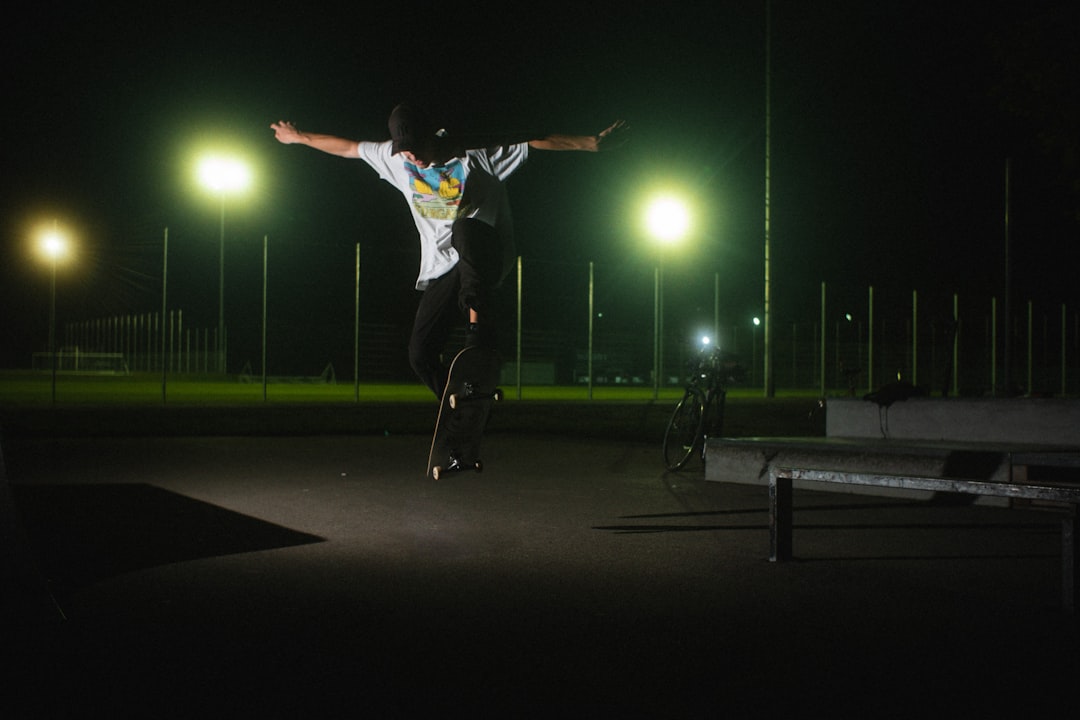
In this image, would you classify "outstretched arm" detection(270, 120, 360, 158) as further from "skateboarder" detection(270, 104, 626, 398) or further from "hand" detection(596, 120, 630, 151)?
"hand" detection(596, 120, 630, 151)

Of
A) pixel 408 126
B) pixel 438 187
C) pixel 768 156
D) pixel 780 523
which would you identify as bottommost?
pixel 780 523

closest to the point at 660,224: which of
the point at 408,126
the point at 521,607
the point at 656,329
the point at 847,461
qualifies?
the point at 656,329

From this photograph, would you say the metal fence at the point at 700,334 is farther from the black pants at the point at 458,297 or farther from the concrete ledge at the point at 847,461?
the black pants at the point at 458,297

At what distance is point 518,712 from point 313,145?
12.9ft

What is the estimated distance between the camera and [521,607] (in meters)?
4.38

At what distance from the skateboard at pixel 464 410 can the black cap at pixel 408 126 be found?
3.89 ft

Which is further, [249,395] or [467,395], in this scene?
[249,395]

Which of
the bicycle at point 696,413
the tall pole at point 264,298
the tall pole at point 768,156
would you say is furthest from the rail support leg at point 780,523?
the tall pole at point 264,298

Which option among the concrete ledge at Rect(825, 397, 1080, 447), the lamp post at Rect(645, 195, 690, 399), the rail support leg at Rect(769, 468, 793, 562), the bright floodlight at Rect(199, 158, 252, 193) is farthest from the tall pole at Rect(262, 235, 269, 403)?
the rail support leg at Rect(769, 468, 793, 562)

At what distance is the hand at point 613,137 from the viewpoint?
17.4ft

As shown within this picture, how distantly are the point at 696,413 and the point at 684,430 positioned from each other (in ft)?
1.08

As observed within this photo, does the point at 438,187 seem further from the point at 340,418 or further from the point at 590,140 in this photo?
the point at 340,418

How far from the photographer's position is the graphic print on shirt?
206 inches

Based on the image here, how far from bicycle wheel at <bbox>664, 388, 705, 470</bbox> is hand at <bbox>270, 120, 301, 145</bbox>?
578cm
